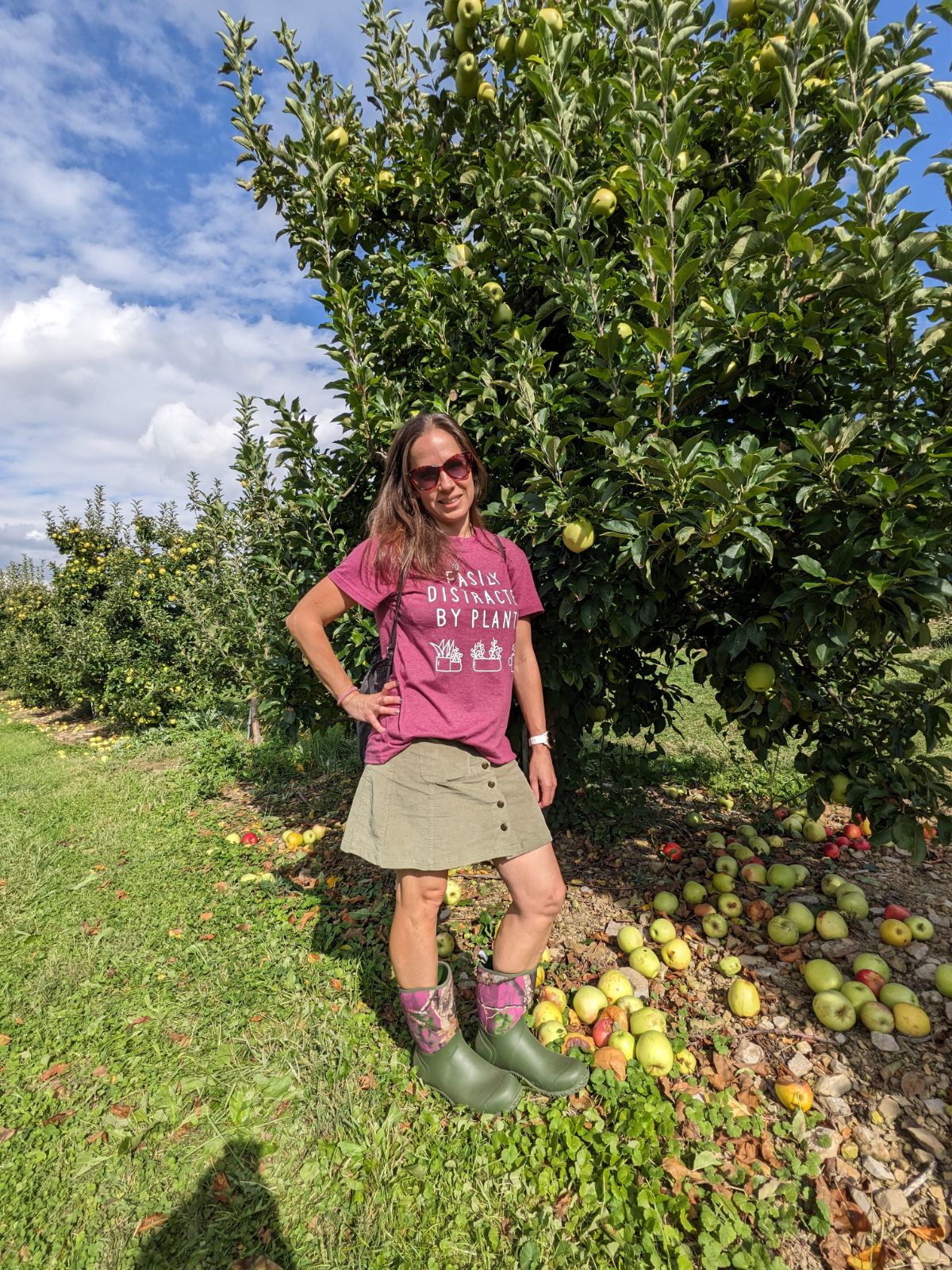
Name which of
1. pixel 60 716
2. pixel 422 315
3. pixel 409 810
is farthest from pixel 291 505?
pixel 60 716

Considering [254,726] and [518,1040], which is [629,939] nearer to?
[518,1040]

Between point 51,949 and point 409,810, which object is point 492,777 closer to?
point 409,810

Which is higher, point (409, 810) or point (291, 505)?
point (291, 505)

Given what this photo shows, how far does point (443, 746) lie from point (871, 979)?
2188 millimetres

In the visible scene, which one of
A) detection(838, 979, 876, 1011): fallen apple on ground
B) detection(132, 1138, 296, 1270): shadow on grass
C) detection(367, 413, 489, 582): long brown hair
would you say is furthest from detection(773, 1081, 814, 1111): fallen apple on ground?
detection(367, 413, 489, 582): long brown hair

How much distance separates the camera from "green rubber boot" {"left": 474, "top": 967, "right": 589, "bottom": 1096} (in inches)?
93.4

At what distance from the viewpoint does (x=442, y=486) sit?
2.22 metres

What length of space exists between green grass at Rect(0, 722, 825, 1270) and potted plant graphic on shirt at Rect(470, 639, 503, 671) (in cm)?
161

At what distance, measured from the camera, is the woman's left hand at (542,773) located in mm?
2658

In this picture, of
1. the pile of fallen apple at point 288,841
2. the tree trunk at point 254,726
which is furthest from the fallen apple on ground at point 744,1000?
the tree trunk at point 254,726

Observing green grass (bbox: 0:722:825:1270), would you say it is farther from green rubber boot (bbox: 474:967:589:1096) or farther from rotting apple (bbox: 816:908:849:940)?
rotting apple (bbox: 816:908:849:940)

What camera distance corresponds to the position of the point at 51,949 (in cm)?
362

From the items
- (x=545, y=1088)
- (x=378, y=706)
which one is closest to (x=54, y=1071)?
(x=545, y=1088)

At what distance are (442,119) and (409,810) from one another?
11.9 ft
